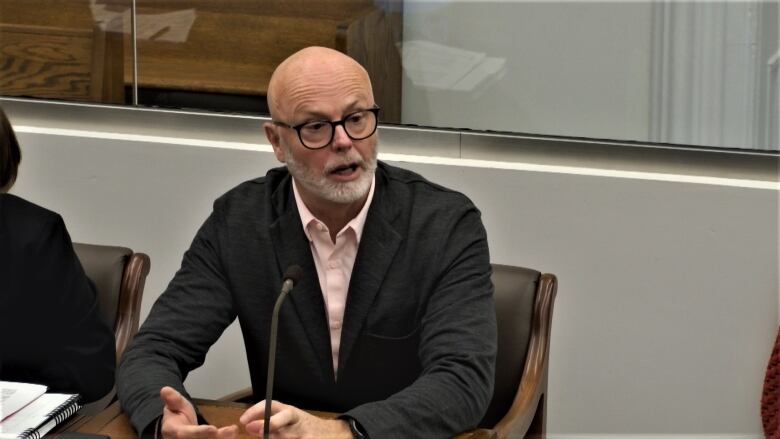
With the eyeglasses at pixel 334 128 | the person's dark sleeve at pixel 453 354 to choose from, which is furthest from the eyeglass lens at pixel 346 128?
the person's dark sleeve at pixel 453 354

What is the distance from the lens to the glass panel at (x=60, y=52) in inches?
150

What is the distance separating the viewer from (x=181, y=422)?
2.00 meters

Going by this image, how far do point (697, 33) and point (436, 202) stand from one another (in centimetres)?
123

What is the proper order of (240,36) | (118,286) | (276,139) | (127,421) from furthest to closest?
(240,36) < (118,286) < (276,139) < (127,421)

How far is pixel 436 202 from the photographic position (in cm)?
247

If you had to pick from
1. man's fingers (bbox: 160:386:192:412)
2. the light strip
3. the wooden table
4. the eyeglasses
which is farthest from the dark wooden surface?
man's fingers (bbox: 160:386:192:412)

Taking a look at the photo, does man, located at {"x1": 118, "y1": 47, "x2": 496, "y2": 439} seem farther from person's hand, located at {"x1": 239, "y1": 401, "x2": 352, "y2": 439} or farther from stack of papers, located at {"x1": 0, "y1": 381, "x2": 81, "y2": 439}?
person's hand, located at {"x1": 239, "y1": 401, "x2": 352, "y2": 439}

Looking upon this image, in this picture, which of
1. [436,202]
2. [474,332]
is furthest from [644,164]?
[474,332]

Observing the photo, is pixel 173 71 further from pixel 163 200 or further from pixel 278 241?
pixel 278 241

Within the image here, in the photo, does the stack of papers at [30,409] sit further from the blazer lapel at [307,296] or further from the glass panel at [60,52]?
the glass panel at [60,52]

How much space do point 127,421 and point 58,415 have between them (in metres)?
0.12

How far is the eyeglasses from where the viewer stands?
240 centimetres

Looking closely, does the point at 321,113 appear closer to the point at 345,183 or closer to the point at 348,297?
the point at 345,183

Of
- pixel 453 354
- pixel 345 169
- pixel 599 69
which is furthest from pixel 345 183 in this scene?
pixel 599 69
